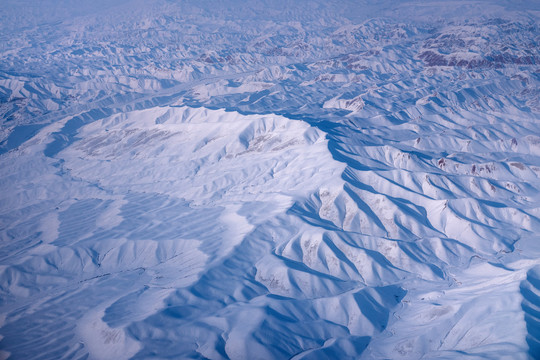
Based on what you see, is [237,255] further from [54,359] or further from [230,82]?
[230,82]

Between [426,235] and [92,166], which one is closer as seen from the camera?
[426,235]

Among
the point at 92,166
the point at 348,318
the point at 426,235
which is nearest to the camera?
the point at 348,318

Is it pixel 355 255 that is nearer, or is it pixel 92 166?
pixel 355 255

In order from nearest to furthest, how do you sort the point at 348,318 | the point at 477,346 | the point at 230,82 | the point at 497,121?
the point at 477,346, the point at 348,318, the point at 497,121, the point at 230,82

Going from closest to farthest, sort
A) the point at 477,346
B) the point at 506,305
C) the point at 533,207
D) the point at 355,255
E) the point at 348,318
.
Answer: the point at 477,346 < the point at 506,305 < the point at 348,318 < the point at 355,255 < the point at 533,207

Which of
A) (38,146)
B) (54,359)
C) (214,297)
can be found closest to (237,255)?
(214,297)

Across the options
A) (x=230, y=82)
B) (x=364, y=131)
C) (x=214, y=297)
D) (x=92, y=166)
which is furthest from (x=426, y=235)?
(x=230, y=82)

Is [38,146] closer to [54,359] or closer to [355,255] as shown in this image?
[54,359]

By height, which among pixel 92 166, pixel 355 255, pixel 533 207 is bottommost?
pixel 533 207

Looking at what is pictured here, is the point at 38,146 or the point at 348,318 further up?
the point at 38,146
